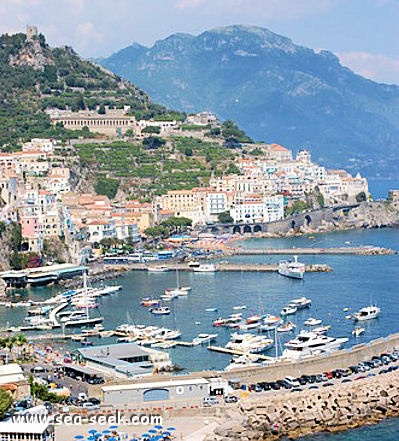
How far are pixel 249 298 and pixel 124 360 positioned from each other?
13.4m

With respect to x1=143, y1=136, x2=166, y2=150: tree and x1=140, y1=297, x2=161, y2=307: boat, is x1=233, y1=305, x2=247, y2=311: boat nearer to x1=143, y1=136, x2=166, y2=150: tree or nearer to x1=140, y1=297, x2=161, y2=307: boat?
x1=140, y1=297, x2=161, y2=307: boat

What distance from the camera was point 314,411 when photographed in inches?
890

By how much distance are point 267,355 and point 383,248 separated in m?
26.3

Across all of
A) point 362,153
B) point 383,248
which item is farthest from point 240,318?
point 362,153

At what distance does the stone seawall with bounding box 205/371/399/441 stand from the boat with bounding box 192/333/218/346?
335 inches

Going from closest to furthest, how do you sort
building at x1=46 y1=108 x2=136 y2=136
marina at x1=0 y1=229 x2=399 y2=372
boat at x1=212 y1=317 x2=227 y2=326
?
marina at x1=0 y1=229 x2=399 y2=372, boat at x1=212 y1=317 x2=227 y2=326, building at x1=46 y1=108 x2=136 y2=136

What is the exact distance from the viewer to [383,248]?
55.5 m

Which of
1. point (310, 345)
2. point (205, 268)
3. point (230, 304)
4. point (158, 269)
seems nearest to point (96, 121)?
point (158, 269)

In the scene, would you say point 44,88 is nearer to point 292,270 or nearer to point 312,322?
point 292,270

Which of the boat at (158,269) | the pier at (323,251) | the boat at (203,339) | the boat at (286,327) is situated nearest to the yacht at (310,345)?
the boat at (286,327)

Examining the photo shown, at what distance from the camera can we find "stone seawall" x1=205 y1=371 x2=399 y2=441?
2183 centimetres

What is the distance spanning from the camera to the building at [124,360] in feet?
86.7

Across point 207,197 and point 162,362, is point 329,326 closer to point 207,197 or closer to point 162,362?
point 162,362

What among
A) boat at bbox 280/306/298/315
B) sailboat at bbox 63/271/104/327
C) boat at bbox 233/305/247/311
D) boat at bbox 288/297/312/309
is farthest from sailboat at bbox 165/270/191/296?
boat at bbox 280/306/298/315
